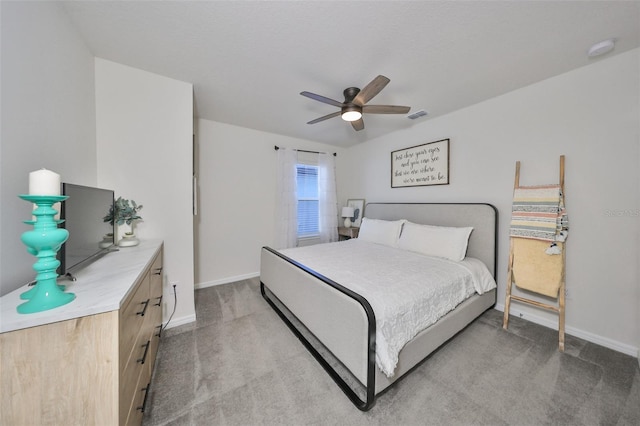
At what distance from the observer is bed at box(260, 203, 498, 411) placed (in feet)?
4.29

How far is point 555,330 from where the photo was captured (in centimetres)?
209

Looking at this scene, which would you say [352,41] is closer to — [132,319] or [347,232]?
[132,319]

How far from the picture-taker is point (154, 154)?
2037 millimetres

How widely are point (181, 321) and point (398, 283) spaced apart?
2.19m

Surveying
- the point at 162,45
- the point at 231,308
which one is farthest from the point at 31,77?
the point at 231,308

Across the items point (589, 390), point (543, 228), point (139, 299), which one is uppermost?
point (543, 228)

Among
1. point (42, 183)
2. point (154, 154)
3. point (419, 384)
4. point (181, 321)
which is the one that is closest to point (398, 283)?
point (419, 384)

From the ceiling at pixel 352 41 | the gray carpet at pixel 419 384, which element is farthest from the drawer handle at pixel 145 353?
the ceiling at pixel 352 41

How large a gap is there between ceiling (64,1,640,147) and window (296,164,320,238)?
1811 millimetres

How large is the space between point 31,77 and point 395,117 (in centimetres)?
324

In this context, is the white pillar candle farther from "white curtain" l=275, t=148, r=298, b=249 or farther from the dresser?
"white curtain" l=275, t=148, r=298, b=249

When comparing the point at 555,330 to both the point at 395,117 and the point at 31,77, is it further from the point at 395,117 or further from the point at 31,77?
the point at 31,77

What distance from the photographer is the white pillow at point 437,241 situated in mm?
2359

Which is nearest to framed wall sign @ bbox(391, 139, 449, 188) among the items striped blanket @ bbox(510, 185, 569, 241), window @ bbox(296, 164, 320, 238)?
striped blanket @ bbox(510, 185, 569, 241)
